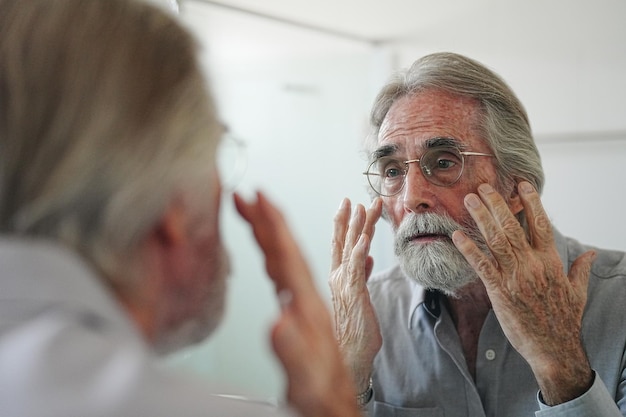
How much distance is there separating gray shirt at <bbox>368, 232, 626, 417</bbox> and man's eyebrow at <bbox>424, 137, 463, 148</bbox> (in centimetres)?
29

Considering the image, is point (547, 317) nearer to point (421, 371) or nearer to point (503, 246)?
point (503, 246)

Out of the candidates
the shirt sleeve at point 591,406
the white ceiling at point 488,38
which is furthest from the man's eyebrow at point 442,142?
the white ceiling at point 488,38

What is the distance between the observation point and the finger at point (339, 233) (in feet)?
4.26

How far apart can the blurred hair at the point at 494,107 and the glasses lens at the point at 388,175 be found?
162 mm

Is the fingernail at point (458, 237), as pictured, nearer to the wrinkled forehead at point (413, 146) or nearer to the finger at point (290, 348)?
the wrinkled forehead at point (413, 146)

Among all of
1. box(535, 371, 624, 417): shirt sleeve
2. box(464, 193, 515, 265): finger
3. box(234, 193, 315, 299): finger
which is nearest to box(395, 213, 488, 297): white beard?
box(464, 193, 515, 265): finger

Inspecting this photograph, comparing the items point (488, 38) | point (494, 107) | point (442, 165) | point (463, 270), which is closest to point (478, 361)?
→ point (463, 270)

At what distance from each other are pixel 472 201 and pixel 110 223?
791 mm

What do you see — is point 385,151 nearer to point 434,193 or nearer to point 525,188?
point 434,193

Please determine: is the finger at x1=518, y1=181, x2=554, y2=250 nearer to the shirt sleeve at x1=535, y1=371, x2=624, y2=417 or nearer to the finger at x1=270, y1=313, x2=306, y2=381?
the shirt sleeve at x1=535, y1=371, x2=624, y2=417

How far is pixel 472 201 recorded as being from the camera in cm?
114

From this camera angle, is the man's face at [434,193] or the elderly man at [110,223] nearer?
the elderly man at [110,223]

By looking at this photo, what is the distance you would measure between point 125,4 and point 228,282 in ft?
0.86

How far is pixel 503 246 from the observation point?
108 centimetres
